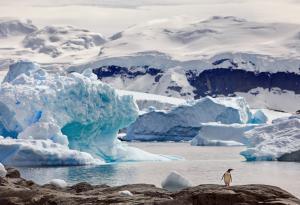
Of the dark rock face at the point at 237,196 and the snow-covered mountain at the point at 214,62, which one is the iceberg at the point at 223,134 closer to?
the dark rock face at the point at 237,196

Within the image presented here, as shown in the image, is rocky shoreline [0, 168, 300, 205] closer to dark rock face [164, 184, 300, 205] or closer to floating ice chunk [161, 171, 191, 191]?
dark rock face [164, 184, 300, 205]

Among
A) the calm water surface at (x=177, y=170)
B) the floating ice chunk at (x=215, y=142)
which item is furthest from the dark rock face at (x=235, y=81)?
the calm water surface at (x=177, y=170)

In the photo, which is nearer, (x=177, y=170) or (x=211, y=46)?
(x=177, y=170)

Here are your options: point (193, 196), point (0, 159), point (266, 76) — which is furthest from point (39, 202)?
point (266, 76)

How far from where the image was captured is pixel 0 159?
3322 centimetres

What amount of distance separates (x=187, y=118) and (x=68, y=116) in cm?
3325

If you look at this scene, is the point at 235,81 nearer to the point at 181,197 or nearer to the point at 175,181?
the point at 175,181

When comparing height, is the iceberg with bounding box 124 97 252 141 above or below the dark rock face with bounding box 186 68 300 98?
below

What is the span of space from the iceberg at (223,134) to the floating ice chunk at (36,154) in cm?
2526

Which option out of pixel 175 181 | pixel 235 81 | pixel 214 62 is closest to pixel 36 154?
pixel 175 181

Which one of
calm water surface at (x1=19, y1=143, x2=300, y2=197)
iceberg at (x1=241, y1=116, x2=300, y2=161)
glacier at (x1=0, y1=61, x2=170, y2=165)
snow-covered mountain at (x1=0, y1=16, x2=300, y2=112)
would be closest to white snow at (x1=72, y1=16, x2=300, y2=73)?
snow-covered mountain at (x1=0, y1=16, x2=300, y2=112)

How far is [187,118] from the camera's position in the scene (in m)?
69.7

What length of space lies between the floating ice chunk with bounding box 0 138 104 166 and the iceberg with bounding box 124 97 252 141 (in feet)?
106

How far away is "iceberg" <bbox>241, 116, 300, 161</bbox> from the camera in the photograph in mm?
37062
